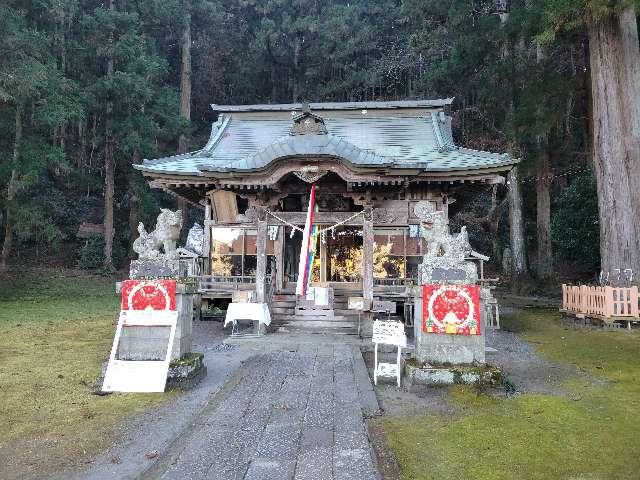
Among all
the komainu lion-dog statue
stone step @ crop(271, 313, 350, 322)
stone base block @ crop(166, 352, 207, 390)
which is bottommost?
stone base block @ crop(166, 352, 207, 390)

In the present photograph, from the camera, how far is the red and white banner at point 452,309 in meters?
5.99

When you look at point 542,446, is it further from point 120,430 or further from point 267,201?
point 267,201

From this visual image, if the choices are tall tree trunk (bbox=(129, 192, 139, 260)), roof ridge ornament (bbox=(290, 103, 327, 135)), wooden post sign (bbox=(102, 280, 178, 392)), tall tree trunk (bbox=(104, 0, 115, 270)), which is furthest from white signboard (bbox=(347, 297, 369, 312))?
tall tree trunk (bbox=(129, 192, 139, 260))

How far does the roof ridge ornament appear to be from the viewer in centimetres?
1187

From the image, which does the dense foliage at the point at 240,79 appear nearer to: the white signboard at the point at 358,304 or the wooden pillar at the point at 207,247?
the wooden pillar at the point at 207,247

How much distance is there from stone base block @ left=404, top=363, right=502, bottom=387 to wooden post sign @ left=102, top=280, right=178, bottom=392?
332 cm

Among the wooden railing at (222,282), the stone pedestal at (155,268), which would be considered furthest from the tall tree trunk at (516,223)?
the stone pedestal at (155,268)

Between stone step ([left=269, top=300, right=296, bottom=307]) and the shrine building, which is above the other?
the shrine building

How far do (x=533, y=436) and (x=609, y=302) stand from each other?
8.48m

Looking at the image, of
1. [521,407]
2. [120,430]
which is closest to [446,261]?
[521,407]

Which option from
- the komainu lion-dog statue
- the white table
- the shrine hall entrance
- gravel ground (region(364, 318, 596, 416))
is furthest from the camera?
the shrine hall entrance

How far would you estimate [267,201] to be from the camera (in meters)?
12.0

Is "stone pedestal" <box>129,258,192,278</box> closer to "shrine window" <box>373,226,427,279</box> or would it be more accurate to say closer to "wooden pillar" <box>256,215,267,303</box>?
"wooden pillar" <box>256,215,267,303</box>

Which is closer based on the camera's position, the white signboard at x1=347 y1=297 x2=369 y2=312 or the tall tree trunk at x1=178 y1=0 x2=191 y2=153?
the white signboard at x1=347 y1=297 x2=369 y2=312
